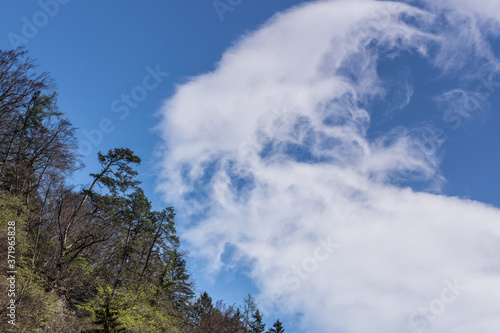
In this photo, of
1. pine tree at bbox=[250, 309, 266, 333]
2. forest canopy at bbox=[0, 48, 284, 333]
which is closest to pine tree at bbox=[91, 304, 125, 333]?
forest canopy at bbox=[0, 48, 284, 333]

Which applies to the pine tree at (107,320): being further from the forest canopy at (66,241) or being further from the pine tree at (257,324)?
the pine tree at (257,324)

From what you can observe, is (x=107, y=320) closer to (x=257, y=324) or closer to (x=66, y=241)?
(x=66, y=241)

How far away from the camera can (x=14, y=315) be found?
13.2 m

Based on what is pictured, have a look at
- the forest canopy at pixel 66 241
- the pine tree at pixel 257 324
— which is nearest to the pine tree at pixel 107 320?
the forest canopy at pixel 66 241

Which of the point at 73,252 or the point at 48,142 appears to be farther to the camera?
the point at 48,142

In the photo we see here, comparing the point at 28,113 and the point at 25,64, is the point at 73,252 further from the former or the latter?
the point at 25,64

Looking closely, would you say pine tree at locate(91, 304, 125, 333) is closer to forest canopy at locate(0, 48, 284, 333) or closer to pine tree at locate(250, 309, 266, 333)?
forest canopy at locate(0, 48, 284, 333)

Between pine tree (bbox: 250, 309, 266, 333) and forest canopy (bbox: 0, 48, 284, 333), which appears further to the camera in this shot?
pine tree (bbox: 250, 309, 266, 333)

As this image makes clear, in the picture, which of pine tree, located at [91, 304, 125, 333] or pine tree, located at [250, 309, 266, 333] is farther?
pine tree, located at [250, 309, 266, 333]

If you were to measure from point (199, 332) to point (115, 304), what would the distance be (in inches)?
755

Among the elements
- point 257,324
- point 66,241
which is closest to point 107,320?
point 66,241

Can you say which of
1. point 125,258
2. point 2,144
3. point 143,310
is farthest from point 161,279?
point 2,144

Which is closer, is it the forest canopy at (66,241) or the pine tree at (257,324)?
the forest canopy at (66,241)

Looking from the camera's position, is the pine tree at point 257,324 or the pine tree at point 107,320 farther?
the pine tree at point 257,324
